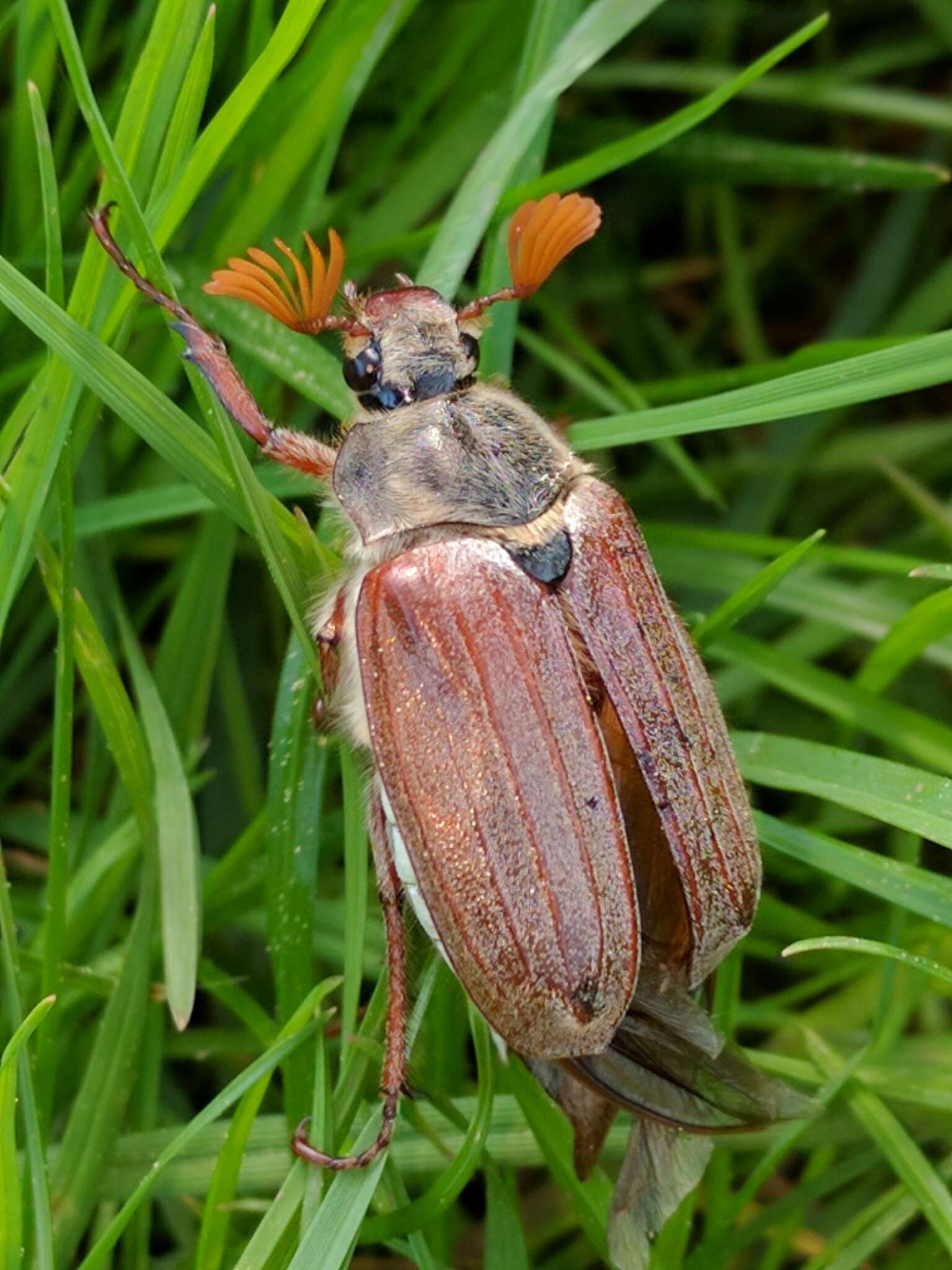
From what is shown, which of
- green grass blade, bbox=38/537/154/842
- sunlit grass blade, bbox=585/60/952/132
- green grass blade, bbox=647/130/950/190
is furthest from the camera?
sunlit grass blade, bbox=585/60/952/132

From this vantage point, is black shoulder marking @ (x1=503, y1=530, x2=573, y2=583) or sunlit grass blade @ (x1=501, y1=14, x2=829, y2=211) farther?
sunlit grass blade @ (x1=501, y1=14, x2=829, y2=211)

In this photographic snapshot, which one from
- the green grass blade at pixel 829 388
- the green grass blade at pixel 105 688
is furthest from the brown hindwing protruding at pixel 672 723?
the green grass blade at pixel 105 688

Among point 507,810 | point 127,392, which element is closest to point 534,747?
point 507,810

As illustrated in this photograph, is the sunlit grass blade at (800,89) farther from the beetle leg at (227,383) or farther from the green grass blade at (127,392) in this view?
the green grass blade at (127,392)

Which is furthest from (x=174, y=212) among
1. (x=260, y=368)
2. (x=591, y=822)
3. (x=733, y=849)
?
(x=733, y=849)

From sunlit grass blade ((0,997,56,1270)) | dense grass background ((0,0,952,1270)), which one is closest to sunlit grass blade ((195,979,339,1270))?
dense grass background ((0,0,952,1270))

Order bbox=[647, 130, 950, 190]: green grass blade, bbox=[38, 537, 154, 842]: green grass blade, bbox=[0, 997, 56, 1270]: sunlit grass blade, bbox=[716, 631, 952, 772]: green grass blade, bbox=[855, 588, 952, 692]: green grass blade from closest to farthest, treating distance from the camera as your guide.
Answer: bbox=[0, 997, 56, 1270]: sunlit grass blade → bbox=[38, 537, 154, 842]: green grass blade → bbox=[855, 588, 952, 692]: green grass blade → bbox=[716, 631, 952, 772]: green grass blade → bbox=[647, 130, 950, 190]: green grass blade

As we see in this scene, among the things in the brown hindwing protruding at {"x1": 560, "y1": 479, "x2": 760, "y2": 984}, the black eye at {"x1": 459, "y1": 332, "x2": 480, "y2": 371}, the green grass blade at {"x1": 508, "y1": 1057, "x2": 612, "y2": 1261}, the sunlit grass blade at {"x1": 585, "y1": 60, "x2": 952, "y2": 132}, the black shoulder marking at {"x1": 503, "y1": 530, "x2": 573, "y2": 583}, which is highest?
the sunlit grass blade at {"x1": 585, "y1": 60, "x2": 952, "y2": 132}

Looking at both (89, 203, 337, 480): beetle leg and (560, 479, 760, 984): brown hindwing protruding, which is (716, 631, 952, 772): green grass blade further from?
(89, 203, 337, 480): beetle leg

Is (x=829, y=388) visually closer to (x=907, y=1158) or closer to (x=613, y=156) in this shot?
(x=613, y=156)
